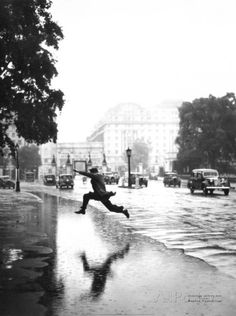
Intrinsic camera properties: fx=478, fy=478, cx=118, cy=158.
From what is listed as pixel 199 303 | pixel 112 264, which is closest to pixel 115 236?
pixel 112 264

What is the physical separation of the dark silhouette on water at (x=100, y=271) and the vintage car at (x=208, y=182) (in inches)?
1025

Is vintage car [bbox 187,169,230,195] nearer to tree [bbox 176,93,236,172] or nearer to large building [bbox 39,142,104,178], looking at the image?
tree [bbox 176,93,236,172]

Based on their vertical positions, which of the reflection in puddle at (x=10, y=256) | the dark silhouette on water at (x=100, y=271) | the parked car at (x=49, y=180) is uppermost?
the parked car at (x=49, y=180)

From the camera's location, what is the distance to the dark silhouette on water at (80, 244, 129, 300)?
6215 mm

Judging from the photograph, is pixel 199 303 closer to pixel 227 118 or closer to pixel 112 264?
pixel 112 264

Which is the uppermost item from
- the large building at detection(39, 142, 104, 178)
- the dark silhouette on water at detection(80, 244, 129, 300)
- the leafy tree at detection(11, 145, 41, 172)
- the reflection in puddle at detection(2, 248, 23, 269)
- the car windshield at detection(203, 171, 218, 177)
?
the large building at detection(39, 142, 104, 178)

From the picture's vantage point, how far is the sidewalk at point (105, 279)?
17.7 feet

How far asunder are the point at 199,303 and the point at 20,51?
21839 millimetres

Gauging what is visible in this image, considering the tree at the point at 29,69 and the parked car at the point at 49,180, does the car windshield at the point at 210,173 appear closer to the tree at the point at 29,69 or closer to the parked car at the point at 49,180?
Result: the tree at the point at 29,69

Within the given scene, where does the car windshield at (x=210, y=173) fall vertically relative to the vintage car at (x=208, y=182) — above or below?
above

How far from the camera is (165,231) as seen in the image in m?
12.8

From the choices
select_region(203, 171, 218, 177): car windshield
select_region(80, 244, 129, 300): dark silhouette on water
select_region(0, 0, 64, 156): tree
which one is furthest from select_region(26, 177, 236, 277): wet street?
select_region(203, 171, 218, 177): car windshield

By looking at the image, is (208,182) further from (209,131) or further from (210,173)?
(209,131)

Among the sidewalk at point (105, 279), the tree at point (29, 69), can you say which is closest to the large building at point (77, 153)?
the tree at point (29, 69)
